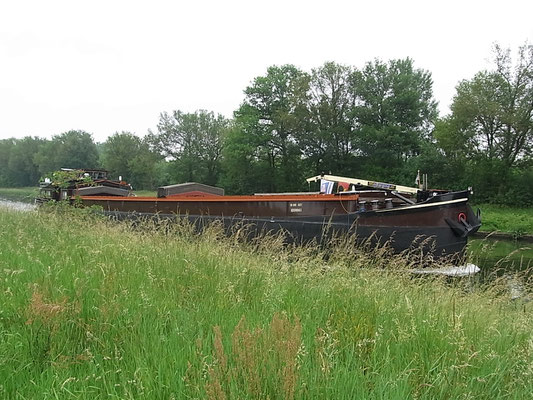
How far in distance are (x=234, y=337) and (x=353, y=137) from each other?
3185cm

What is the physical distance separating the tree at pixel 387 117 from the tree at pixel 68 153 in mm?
45437

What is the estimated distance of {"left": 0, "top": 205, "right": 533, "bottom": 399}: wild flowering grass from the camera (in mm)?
1697

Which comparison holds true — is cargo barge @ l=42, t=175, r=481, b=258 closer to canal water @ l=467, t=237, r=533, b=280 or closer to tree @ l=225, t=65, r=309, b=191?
canal water @ l=467, t=237, r=533, b=280

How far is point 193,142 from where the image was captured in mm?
44781

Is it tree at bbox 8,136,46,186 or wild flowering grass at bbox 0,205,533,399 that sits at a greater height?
tree at bbox 8,136,46,186

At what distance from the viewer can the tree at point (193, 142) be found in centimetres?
4291

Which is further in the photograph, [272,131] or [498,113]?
[272,131]

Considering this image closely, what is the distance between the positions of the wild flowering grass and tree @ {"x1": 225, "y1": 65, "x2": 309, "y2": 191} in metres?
30.1

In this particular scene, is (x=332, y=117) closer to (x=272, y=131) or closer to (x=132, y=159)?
(x=272, y=131)

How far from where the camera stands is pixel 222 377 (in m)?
1.62

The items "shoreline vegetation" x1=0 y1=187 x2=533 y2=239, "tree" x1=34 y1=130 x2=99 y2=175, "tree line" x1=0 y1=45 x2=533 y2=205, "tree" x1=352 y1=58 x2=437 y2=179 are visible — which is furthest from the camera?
"tree" x1=34 y1=130 x2=99 y2=175

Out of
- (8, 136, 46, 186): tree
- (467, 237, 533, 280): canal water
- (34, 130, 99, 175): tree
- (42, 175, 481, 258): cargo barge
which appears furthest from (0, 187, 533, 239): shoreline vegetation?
(8, 136, 46, 186): tree

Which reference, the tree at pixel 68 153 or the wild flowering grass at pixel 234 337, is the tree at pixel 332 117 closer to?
the wild flowering grass at pixel 234 337

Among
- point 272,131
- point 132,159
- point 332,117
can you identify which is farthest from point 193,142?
point 332,117
